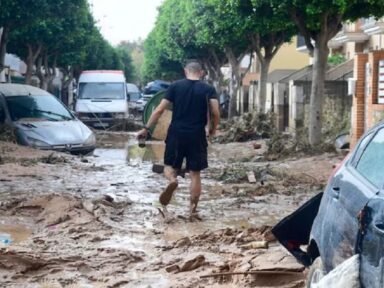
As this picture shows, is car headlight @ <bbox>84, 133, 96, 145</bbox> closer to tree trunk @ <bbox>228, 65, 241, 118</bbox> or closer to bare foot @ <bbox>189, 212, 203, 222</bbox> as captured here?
bare foot @ <bbox>189, 212, 203, 222</bbox>

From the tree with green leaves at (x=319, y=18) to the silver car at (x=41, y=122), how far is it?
5008 millimetres

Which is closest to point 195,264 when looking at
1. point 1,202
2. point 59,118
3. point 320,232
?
point 320,232

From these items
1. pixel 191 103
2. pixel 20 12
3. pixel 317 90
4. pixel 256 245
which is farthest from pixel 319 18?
pixel 256 245

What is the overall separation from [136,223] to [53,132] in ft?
25.7

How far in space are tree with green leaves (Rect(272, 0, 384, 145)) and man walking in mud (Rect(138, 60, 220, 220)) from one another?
7.52 m

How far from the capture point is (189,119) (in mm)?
9039

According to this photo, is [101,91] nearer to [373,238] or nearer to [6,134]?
[6,134]

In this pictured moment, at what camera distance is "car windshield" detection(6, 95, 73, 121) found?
1725 centimetres

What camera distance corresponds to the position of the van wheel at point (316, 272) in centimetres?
479

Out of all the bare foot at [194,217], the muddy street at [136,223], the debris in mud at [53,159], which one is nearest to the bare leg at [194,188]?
the bare foot at [194,217]

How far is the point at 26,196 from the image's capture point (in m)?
10.5

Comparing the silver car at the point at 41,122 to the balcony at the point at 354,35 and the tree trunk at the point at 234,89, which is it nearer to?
the tree trunk at the point at 234,89

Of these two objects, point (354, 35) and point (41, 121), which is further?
point (354, 35)

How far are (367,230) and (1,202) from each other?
681 centimetres
